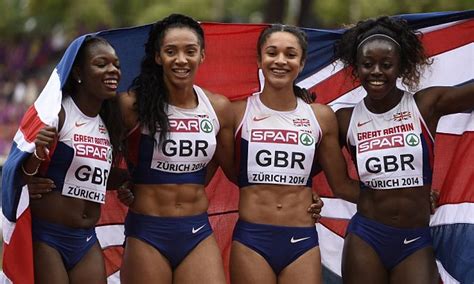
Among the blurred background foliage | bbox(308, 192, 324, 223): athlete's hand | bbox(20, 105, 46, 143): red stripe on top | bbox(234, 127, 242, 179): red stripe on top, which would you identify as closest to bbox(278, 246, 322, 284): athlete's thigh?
bbox(308, 192, 324, 223): athlete's hand

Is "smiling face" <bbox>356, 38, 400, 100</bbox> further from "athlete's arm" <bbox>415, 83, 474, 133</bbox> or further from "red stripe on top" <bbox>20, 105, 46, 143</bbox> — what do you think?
"red stripe on top" <bbox>20, 105, 46, 143</bbox>

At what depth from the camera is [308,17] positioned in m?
25.4

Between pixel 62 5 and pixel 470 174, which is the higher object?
pixel 62 5

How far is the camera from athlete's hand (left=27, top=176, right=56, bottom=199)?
6805mm

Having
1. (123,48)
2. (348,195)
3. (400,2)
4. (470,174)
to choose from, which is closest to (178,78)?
(123,48)

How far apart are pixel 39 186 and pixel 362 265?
7.34 feet

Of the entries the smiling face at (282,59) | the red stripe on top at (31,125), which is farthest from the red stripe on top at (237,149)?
the red stripe on top at (31,125)

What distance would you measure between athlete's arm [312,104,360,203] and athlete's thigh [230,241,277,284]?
2.67 ft

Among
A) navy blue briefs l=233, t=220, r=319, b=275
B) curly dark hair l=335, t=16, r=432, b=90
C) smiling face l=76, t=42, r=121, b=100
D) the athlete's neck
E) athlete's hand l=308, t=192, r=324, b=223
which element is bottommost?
navy blue briefs l=233, t=220, r=319, b=275

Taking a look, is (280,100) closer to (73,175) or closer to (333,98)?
(333,98)

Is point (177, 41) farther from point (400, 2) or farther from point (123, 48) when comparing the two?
point (400, 2)

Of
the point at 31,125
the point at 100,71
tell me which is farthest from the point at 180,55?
the point at 31,125

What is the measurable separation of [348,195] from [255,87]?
129 centimetres

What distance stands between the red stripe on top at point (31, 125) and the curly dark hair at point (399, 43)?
223 centimetres
